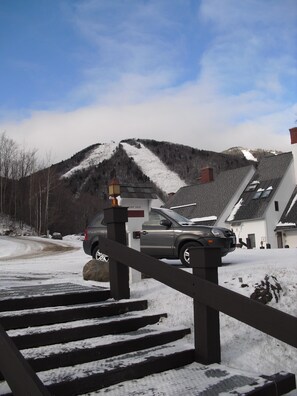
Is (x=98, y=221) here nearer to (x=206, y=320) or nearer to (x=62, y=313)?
(x=62, y=313)

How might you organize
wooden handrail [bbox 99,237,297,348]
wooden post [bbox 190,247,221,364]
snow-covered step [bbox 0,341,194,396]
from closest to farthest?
wooden handrail [bbox 99,237,297,348] → snow-covered step [bbox 0,341,194,396] → wooden post [bbox 190,247,221,364]

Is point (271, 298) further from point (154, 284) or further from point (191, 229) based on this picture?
point (191, 229)

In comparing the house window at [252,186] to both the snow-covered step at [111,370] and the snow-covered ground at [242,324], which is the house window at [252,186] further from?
the snow-covered step at [111,370]

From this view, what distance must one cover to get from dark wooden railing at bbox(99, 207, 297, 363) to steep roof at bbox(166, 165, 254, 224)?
33.6m

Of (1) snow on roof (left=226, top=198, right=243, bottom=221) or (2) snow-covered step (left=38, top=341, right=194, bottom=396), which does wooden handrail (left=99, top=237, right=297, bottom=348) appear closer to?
(2) snow-covered step (left=38, top=341, right=194, bottom=396)

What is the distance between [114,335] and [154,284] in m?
2.12

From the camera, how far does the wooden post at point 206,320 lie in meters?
4.60

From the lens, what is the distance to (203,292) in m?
4.21

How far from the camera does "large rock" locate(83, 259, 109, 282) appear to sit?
8016 millimetres

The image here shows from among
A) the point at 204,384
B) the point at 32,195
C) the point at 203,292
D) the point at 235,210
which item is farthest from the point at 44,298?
the point at 32,195

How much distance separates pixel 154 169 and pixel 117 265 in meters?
135

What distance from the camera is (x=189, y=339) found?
5.27 m

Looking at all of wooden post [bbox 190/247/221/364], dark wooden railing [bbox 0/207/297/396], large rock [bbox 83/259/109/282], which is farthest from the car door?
wooden post [bbox 190/247/221/364]

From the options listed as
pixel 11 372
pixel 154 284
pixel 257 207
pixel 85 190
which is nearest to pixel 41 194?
pixel 257 207
